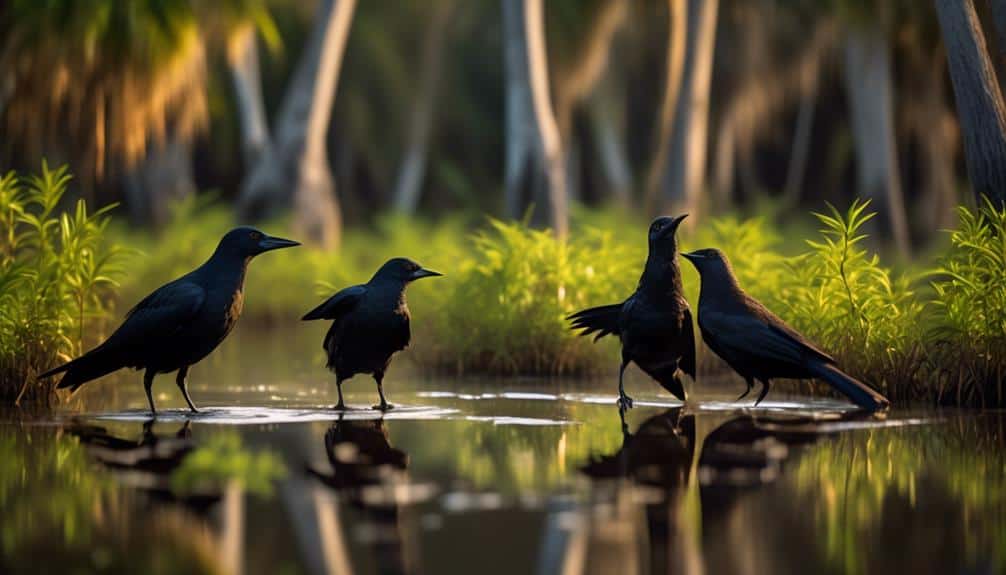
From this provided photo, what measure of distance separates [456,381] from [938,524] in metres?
8.27

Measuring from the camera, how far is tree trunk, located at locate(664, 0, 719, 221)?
24547 mm

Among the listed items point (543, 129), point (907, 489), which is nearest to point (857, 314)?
point (907, 489)

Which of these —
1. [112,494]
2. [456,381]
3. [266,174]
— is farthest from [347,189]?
[112,494]

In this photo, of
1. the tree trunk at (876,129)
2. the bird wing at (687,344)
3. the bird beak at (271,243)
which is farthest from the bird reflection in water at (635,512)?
the tree trunk at (876,129)

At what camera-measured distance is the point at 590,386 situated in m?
14.0

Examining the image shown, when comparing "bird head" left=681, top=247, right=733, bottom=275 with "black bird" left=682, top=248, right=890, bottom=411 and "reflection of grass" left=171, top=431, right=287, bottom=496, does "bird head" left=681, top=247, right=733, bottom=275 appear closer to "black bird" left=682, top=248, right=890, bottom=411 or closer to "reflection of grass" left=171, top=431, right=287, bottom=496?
"black bird" left=682, top=248, right=890, bottom=411

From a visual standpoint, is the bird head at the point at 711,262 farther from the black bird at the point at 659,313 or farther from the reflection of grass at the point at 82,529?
the reflection of grass at the point at 82,529

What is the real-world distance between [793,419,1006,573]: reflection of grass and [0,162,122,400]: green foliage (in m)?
5.81

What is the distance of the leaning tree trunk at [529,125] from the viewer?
2167 centimetres

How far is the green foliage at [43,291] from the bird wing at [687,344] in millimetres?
4322

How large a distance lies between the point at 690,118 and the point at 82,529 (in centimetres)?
1907

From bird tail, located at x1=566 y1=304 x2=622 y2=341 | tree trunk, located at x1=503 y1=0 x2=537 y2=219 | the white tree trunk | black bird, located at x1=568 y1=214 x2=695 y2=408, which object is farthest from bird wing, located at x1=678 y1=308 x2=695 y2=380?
tree trunk, located at x1=503 y1=0 x2=537 y2=219

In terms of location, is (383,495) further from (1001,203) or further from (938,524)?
(1001,203)

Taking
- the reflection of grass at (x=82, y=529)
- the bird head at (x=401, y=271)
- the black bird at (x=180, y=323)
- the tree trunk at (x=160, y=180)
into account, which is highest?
the tree trunk at (x=160, y=180)
